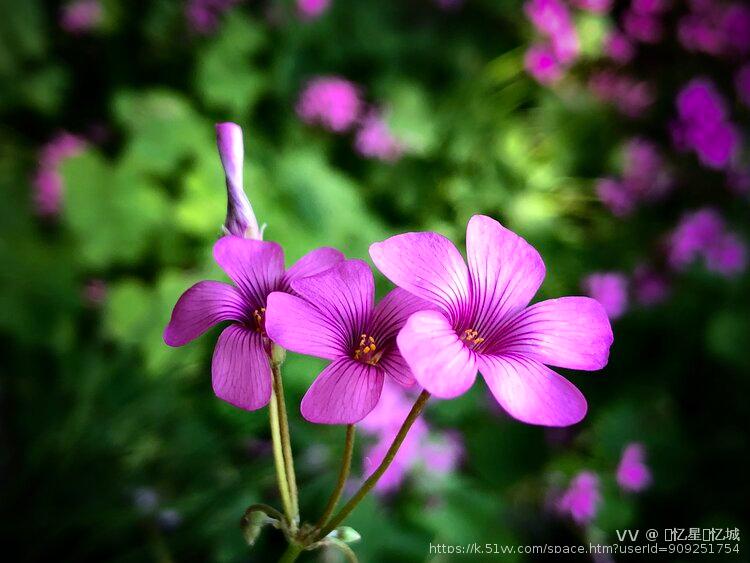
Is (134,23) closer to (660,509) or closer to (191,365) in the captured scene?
(191,365)

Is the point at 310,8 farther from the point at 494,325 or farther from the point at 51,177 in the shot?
the point at 494,325

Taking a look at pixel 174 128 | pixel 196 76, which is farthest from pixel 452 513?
pixel 196 76

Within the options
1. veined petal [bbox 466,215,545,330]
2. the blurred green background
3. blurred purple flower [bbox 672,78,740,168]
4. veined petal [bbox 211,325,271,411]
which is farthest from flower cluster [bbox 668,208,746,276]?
veined petal [bbox 211,325,271,411]

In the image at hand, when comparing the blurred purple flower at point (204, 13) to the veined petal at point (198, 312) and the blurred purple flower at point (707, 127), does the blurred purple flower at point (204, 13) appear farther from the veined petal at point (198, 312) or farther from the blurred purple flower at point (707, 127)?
the veined petal at point (198, 312)

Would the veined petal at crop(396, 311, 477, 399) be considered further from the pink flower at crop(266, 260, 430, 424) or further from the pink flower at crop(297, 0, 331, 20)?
the pink flower at crop(297, 0, 331, 20)

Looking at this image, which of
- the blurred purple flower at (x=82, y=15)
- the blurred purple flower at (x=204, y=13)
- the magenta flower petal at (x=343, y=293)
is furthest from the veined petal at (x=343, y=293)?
the blurred purple flower at (x=82, y=15)

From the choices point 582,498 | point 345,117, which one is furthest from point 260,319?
point 345,117
